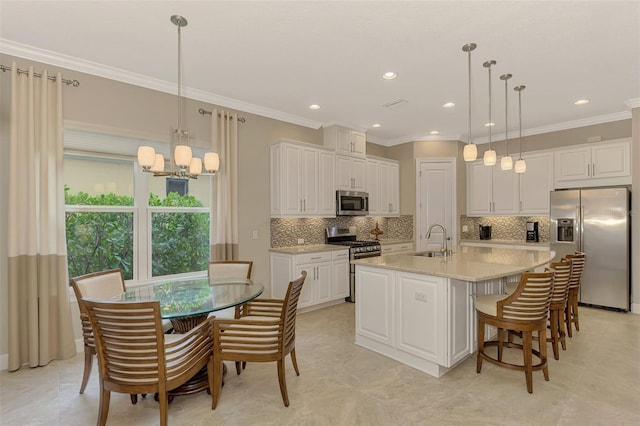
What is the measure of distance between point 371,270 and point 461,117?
10.6 feet

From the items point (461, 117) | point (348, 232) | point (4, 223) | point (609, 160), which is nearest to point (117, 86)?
point (4, 223)

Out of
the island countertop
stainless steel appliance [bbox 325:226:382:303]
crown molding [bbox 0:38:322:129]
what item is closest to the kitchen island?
the island countertop

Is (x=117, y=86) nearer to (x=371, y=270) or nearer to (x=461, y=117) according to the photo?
(x=371, y=270)

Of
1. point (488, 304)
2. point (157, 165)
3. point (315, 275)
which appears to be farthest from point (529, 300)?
point (157, 165)

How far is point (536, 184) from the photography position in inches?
216

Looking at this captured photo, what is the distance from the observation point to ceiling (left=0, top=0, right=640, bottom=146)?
95.0 inches

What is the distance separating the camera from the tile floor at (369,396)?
2201 mm

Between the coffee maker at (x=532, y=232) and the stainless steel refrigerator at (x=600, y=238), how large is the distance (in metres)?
0.60

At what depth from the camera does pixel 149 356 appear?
191 centimetres

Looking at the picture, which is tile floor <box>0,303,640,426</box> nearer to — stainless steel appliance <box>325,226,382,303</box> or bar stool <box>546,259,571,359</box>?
bar stool <box>546,259,571,359</box>

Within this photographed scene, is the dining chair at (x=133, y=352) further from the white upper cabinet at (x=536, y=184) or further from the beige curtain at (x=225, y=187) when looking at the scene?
the white upper cabinet at (x=536, y=184)

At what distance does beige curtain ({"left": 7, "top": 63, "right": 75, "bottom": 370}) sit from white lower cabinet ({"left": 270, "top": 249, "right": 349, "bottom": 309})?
7.81 feet

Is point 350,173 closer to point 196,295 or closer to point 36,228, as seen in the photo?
point 196,295

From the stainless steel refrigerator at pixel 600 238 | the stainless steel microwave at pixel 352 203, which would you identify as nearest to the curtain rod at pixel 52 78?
the stainless steel microwave at pixel 352 203
